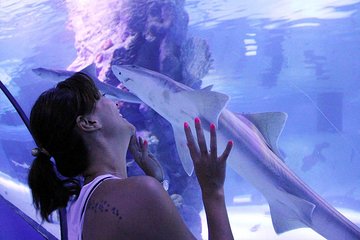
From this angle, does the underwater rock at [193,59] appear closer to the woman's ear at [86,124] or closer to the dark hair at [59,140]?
the dark hair at [59,140]

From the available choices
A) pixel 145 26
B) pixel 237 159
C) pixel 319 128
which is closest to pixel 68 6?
pixel 145 26

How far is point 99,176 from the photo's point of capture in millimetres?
1186

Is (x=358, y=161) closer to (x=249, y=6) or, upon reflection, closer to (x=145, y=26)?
(x=249, y=6)

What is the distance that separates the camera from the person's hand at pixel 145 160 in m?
1.68

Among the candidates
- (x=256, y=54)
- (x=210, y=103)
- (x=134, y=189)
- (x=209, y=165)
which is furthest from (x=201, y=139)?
(x=256, y=54)

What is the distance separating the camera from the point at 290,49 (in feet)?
25.5

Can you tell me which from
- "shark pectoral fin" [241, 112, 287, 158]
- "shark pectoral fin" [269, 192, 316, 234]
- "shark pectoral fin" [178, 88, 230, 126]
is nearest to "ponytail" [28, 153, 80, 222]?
"shark pectoral fin" [178, 88, 230, 126]

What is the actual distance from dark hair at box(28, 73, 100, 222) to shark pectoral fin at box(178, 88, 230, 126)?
1373 millimetres

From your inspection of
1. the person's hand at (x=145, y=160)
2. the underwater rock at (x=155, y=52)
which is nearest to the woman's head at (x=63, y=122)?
the person's hand at (x=145, y=160)

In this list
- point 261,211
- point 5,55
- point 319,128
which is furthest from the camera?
point 319,128

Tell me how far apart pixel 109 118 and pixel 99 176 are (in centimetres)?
25

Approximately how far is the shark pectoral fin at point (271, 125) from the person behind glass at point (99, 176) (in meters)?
1.61

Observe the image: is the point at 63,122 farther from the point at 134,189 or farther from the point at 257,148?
the point at 257,148

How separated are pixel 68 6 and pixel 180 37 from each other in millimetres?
2313
